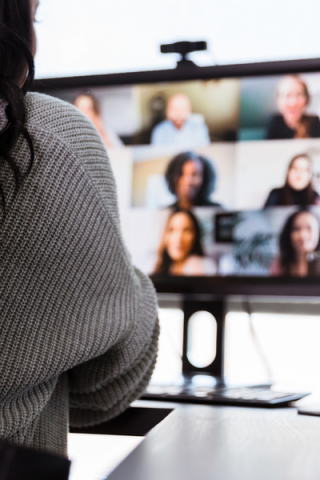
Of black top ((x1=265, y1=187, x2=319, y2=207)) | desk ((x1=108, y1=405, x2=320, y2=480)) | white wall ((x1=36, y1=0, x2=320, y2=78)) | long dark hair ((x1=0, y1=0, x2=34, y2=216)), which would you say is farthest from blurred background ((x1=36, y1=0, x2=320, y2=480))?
long dark hair ((x1=0, y1=0, x2=34, y2=216))

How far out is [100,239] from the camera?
0.50 m

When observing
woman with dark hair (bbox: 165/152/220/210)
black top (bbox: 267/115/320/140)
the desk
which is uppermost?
black top (bbox: 267/115/320/140)

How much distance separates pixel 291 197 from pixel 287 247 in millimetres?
78

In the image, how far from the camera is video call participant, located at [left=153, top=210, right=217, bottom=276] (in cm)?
86

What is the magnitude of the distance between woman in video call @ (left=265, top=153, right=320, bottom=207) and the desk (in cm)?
36

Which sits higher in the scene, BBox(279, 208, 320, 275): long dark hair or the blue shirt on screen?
the blue shirt on screen

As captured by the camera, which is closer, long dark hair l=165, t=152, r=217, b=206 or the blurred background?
long dark hair l=165, t=152, r=217, b=206

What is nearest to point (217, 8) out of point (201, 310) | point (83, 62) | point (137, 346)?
point (83, 62)

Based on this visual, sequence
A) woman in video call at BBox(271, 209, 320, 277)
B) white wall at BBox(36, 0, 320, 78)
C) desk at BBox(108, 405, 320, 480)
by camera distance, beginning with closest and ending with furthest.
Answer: desk at BBox(108, 405, 320, 480)
woman in video call at BBox(271, 209, 320, 277)
white wall at BBox(36, 0, 320, 78)

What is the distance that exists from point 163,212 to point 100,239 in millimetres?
392

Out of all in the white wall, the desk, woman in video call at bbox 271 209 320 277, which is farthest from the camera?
the white wall

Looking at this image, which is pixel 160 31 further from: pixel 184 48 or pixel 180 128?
pixel 180 128

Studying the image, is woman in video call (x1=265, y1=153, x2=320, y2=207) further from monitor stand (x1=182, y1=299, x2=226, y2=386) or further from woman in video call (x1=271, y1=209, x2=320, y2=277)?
monitor stand (x1=182, y1=299, x2=226, y2=386)

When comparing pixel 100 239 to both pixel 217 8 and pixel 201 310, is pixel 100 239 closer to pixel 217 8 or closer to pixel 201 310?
pixel 201 310
